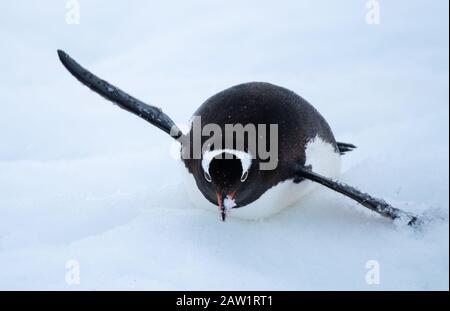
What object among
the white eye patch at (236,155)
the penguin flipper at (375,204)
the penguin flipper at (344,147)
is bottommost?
the penguin flipper at (375,204)

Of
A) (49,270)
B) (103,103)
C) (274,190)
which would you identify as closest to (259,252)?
(274,190)

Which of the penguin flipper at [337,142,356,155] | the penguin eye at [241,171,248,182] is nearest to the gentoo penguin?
the penguin eye at [241,171,248,182]

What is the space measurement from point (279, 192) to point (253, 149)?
0.31 metres

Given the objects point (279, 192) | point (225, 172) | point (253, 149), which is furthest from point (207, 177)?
point (279, 192)

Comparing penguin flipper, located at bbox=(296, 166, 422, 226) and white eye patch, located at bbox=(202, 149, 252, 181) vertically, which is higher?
white eye patch, located at bbox=(202, 149, 252, 181)

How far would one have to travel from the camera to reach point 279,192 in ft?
7.43

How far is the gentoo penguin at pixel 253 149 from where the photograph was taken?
1937 mm

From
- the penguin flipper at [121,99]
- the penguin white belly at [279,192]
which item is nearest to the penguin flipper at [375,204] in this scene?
the penguin white belly at [279,192]

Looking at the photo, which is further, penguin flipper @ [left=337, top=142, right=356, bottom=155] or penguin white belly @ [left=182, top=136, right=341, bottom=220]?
penguin flipper @ [left=337, top=142, right=356, bottom=155]

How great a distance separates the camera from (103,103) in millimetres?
4383

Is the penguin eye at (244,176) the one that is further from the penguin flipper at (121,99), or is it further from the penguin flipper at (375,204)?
the penguin flipper at (121,99)

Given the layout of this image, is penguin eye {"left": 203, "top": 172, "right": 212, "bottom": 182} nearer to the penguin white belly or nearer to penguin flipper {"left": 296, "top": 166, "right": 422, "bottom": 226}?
the penguin white belly

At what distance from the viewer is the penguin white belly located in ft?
7.27

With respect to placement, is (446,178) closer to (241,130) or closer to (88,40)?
(241,130)
